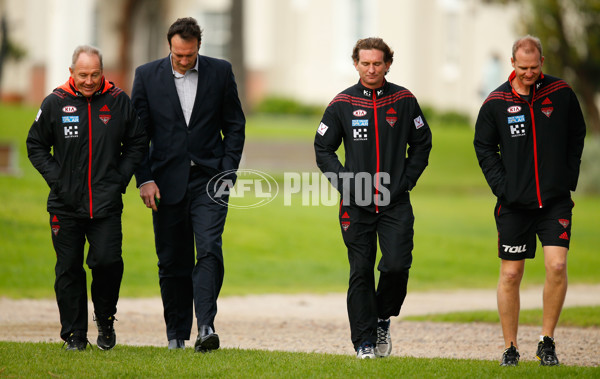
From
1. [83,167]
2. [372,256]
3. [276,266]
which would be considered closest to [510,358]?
[372,256]

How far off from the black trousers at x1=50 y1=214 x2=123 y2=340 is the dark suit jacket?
504 millimetres

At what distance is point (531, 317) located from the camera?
34.1ft

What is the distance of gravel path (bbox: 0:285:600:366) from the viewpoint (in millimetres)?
8320

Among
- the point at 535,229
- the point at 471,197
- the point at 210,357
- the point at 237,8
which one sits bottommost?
the point at 471,197

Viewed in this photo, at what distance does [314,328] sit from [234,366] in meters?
3.27

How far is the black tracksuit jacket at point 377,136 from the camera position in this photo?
23.2 feet

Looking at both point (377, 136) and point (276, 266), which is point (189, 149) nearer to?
point (377, 136)

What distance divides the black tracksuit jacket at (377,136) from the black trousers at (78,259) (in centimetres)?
168

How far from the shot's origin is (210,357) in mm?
6941

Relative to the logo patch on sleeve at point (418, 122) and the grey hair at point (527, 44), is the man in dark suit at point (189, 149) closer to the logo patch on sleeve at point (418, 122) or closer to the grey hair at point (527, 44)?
the logo patch on sleeve at point (418, 122)

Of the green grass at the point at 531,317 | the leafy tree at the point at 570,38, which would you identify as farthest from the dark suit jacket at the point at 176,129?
the leafy tree at the point at 570,38

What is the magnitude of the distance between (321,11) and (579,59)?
669 inches

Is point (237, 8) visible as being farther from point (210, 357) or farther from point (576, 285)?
point (210, 357)

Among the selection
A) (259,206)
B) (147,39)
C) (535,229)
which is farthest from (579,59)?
(147,39)
